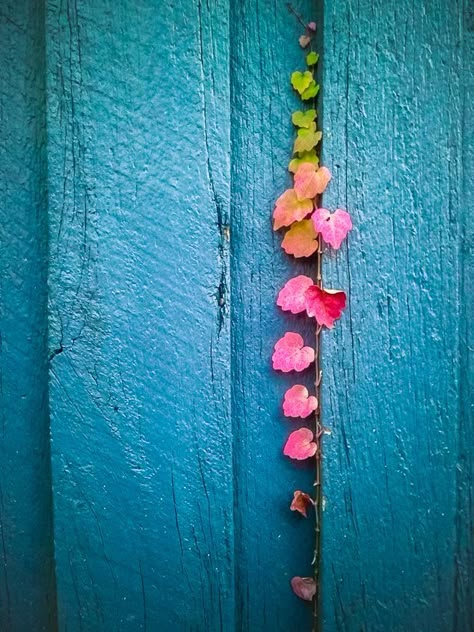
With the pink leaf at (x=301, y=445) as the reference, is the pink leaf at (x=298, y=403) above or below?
above

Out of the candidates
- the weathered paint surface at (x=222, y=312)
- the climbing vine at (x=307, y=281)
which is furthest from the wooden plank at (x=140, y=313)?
the climbing vine at (x=307, y=281)

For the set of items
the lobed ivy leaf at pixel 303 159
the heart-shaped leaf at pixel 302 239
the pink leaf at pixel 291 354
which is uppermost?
the lobed ivy leaf at pixel 303 159

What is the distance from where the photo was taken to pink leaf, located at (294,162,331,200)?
75 cm

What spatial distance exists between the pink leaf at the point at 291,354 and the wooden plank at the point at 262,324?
0.06ft

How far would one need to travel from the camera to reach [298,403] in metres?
0.78

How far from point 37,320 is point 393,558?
27.9 inches

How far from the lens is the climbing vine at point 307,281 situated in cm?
75

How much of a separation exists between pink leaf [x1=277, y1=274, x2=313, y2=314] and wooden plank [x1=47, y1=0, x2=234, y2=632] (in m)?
0.10

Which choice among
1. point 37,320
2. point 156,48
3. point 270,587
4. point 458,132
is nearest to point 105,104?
point 156,48

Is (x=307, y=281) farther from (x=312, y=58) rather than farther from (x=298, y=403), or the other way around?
(x=312, y=58)

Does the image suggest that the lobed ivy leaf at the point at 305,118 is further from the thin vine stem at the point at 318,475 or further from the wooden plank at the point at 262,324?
the thin vine stem at the point at 318,475

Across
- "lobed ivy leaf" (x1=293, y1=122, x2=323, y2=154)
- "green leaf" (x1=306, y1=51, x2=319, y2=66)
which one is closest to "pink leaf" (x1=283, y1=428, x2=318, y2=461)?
"lobed ivy leaf" (x1=293, y1=122, x2=323, y2=154)

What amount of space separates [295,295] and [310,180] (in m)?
0.18

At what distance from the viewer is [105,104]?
2.44 ft
